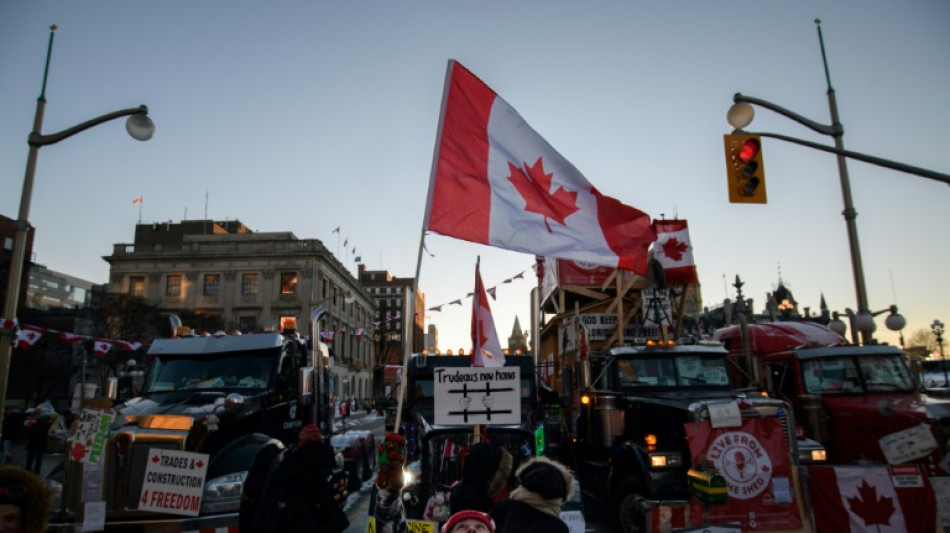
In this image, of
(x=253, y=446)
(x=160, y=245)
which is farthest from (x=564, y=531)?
(x=160, y=245)

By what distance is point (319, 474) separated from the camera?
5.35m

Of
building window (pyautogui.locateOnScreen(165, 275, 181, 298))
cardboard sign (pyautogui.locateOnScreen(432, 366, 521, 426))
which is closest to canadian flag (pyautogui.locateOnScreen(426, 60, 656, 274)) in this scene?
cardboard sign (pyautogui.locateOnScreen(432, 366, 521, 426))

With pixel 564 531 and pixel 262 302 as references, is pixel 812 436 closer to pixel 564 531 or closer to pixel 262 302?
pixel 564 531

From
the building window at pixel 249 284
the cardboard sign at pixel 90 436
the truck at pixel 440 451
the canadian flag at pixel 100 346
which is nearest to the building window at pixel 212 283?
the building window at pixel 249 284

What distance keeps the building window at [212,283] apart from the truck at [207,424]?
2315 inches

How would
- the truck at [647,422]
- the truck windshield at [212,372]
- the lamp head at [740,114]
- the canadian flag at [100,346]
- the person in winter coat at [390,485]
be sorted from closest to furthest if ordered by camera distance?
the person in winter coat at [390,485] < the truck at [647,422] < the truck windshield at [212,372] < the lamp head at [740,114] < the canadian flag at [100,346]

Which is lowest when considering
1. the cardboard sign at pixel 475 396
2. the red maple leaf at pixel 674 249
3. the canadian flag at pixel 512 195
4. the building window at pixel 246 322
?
the cardboard sign at pixel 475 396

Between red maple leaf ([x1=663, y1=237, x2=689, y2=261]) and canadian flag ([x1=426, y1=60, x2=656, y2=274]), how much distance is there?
45.9ft

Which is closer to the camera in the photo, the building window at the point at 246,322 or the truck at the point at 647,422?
the truck at the point at 647,422

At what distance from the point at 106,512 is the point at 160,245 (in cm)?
6548

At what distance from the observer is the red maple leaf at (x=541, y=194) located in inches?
263

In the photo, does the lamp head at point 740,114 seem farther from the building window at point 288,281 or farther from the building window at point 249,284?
the building window at point 249,284

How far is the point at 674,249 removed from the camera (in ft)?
66.9

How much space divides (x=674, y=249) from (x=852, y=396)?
986cm
